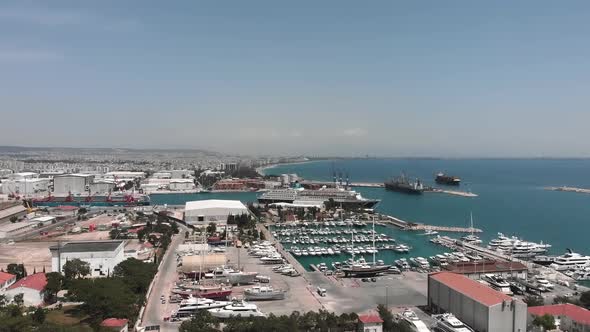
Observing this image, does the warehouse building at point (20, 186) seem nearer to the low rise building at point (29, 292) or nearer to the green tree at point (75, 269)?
the green tree at point (75, 269)

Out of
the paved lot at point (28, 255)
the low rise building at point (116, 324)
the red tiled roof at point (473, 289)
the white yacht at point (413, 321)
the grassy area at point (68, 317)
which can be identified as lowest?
the paved lot at point (28, 255)

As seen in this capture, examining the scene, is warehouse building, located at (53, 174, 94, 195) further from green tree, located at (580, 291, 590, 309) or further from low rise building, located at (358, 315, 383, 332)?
green tree, located at (580, 291, 590, 309)

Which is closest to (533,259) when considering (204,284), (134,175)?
(204,284)

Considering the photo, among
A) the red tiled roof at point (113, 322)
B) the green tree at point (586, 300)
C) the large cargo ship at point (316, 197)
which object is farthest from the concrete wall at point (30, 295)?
Result: the large cargo ship at point (316, 197)

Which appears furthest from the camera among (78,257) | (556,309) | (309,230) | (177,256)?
(309,230)

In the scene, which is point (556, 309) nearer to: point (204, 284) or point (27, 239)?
point (204, 284)

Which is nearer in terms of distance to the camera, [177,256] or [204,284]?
[204,284]

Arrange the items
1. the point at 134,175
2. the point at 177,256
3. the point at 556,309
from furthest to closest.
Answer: the point at 134,175
the point at 177,256
the point at 556,309

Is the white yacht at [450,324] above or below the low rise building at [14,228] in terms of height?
above
